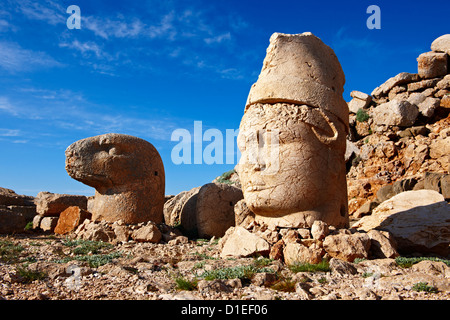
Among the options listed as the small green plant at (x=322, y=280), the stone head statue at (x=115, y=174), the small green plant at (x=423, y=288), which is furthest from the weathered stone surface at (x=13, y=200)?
the small green plant at (x=423, y=288)

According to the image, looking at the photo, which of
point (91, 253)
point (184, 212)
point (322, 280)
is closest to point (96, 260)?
point (91, 253)

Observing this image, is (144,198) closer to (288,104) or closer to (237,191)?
(237,191)

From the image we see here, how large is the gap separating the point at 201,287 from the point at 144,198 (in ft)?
14.7

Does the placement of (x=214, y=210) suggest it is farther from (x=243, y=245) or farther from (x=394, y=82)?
(x=394, y=82)

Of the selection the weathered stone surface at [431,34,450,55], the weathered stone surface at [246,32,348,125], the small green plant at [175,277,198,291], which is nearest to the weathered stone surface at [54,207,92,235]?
the weathered stone surface at [246,32,348,125]

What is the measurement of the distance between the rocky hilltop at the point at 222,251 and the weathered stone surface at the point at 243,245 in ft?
0.06

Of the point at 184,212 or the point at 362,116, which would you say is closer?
the point at 184,212

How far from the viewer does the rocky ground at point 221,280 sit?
10.6 ft

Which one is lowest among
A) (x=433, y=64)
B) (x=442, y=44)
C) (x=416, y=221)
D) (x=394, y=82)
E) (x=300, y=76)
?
(x=416, y=221)

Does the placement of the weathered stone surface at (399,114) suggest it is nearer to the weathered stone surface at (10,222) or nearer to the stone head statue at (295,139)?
the stone head statue at (295,139)

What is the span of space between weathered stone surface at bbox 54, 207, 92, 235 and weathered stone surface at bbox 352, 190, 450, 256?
6.10 m

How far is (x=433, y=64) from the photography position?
609 inches

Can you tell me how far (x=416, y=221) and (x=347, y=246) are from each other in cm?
248

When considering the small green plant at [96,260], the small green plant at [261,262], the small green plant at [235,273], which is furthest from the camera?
the small green plant at [96,260]
